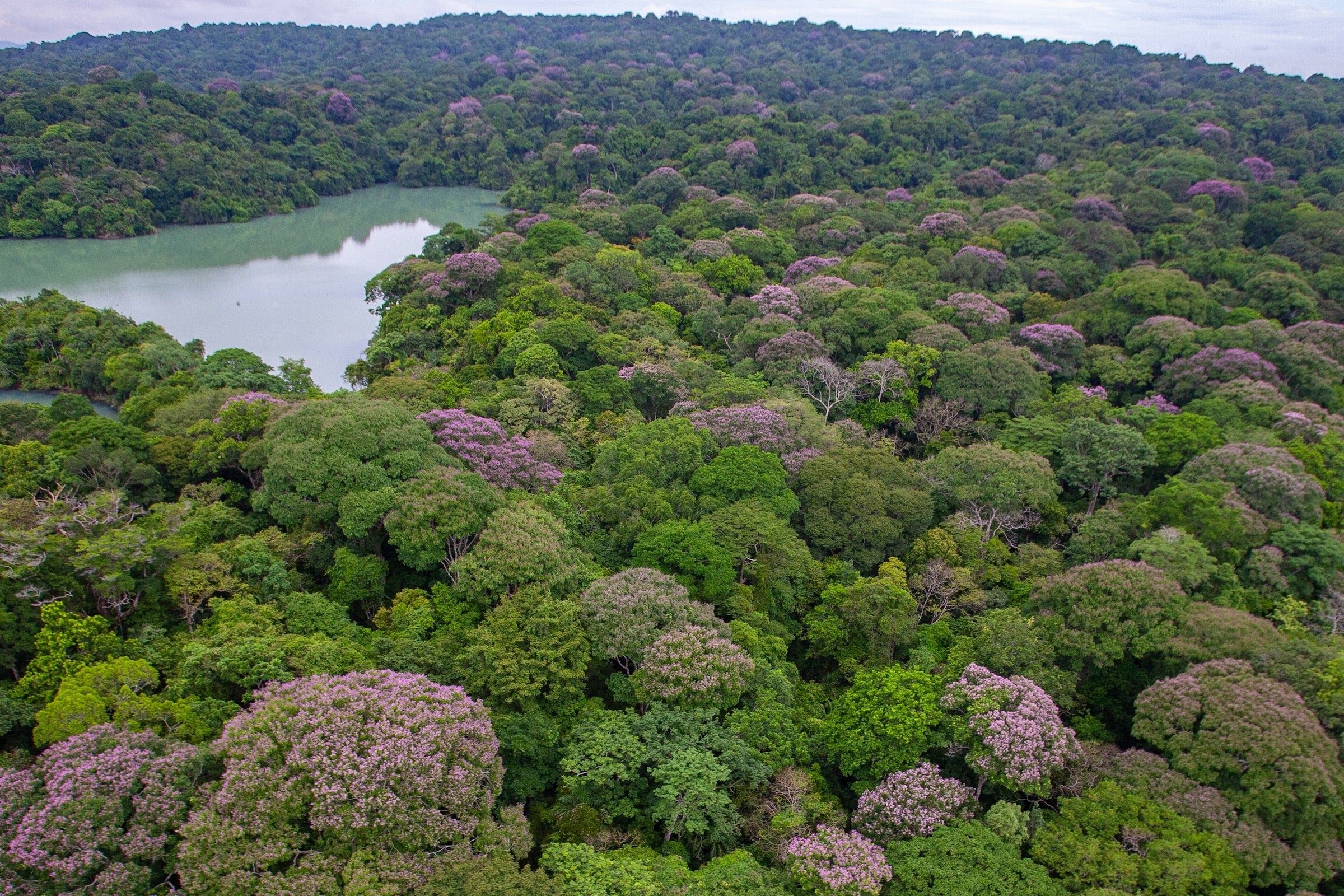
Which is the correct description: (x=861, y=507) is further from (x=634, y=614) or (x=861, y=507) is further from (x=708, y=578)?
(x=634, y=614)

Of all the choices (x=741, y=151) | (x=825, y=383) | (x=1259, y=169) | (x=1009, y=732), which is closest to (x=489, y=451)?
(x=825, y=383)

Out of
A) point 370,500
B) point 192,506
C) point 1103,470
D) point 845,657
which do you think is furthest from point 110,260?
point 1103,470

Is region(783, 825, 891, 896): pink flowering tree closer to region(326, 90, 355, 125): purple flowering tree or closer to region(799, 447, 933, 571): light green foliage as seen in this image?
region(799, 447, 933, 571): light green foliage

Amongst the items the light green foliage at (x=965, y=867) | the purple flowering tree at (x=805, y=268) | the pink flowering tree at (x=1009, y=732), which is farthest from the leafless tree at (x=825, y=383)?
the light green foliage at (x=965, y=867)

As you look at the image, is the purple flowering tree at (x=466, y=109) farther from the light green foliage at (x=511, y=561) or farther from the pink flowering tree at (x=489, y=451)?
the light green foliage at (x=511, y=561)

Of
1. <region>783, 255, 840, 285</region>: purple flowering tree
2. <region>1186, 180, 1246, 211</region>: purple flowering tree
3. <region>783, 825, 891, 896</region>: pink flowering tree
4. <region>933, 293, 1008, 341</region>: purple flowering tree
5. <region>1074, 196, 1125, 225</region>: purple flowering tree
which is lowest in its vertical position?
<region>783, 825, 891, 896</region>: pink flowering tree

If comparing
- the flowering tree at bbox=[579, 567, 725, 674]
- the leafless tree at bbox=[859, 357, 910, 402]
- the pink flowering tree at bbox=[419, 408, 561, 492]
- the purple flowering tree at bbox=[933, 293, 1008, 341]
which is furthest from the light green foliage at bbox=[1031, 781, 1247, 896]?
the purple flowering tree at bbox=[933, 293, 1008, 341]
